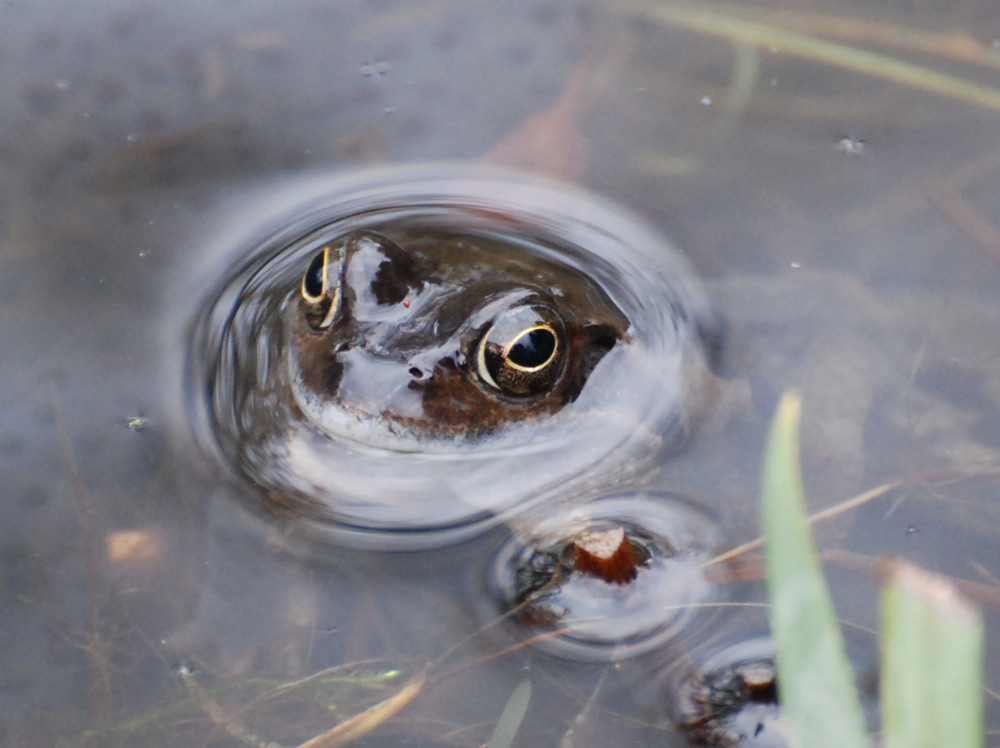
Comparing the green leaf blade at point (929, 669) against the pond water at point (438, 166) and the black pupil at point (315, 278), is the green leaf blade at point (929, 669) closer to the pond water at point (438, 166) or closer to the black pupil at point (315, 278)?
the pond water at point (438, 166)

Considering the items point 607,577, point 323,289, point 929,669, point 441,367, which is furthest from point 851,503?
point 323,289

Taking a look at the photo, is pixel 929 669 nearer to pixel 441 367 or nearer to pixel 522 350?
pixel 522 350

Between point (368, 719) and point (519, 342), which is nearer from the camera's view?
point (368, 719)

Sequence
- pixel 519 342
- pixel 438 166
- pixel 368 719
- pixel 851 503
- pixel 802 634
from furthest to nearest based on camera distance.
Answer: pixel 438 166
pixel 851 503
pixel 519 342
pixel 368 719
pixel 802 634

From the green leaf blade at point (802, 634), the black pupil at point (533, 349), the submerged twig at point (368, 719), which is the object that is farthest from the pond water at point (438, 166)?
the green leaf blade at point (802, 634)

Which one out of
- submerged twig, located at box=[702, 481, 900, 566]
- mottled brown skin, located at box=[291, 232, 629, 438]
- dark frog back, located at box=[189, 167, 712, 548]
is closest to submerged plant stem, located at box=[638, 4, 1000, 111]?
dark frog back, located at box=[189, 167, 712, 548]

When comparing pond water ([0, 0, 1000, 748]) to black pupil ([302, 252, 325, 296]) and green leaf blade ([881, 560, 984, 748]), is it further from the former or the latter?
green leaf blade ([881, 560, 984, 748])

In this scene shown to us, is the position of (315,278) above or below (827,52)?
below

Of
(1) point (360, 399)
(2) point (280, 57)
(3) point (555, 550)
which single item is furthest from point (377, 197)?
(3) point (555, 550)

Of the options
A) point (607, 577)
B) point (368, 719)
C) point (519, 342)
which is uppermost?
point (519, 342)
